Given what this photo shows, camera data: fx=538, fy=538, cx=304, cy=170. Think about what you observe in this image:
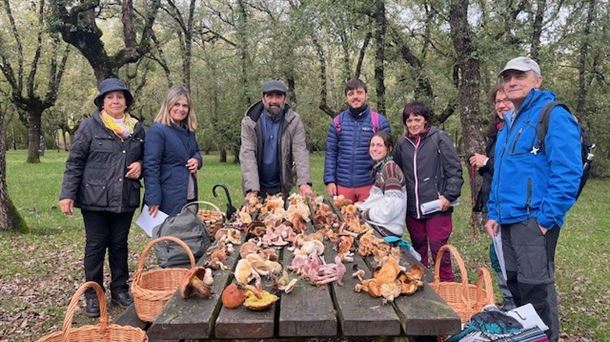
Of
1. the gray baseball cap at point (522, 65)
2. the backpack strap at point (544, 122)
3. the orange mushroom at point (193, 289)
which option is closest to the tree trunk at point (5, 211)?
the orange mushroom at point (193, 289)

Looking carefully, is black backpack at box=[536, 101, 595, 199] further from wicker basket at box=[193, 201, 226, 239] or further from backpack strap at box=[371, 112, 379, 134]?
wicker basket at box=[193, 201, 226, 239]

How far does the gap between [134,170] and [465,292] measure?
3116 millimetres

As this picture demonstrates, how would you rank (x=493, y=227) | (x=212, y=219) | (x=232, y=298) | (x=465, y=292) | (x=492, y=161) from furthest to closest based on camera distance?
1. (x=212, y=219)
2. (x=492, y=161)
3. (x=493, y=227)
4. (x=465, y=292)
5. (x=232, y=298)

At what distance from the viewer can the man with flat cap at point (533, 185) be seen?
354cm

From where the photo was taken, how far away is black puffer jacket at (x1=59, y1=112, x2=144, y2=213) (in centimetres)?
484

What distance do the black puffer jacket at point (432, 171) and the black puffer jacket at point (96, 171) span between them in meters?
2.73

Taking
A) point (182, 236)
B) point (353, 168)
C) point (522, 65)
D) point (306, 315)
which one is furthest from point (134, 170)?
point (522, 65)

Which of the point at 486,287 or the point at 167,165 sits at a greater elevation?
the point at 167,165

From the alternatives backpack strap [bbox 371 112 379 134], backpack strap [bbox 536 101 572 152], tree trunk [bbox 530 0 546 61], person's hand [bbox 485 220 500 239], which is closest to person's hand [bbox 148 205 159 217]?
backpack strap [bbox 371 112 379 134]

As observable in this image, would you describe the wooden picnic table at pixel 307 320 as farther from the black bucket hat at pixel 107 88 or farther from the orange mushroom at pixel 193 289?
the black bucket hat at pixel 107 88

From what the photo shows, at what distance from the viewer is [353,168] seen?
19.7 feet

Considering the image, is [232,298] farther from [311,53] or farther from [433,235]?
[311,53]

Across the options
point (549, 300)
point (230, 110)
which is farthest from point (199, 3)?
point (549, 300)

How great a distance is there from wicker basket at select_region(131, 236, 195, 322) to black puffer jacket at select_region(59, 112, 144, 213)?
91 cm
